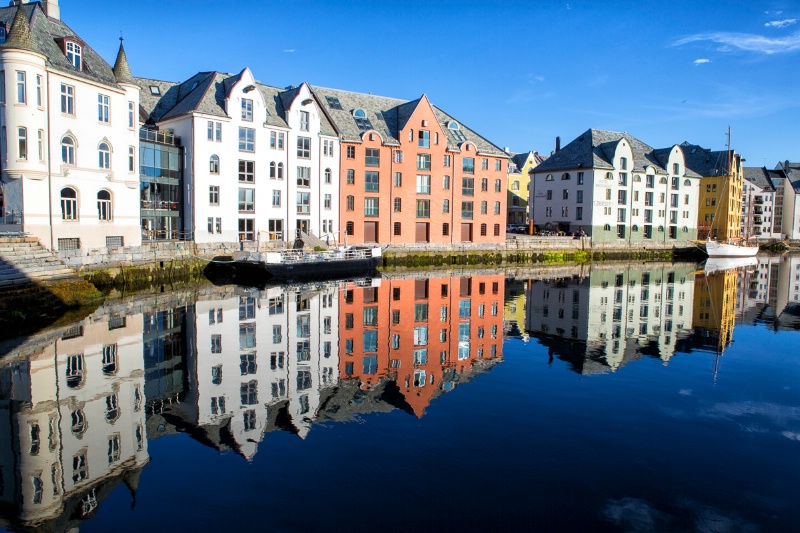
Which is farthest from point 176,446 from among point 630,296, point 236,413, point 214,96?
point 214,96

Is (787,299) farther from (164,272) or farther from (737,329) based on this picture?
(164,272)

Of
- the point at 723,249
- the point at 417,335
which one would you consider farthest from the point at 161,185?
the point at 723,249

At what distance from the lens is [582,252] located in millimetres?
71250

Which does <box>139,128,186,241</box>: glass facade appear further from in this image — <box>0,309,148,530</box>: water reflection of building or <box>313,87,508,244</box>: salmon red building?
<box>0,309,148,530</box>: water reflection of building

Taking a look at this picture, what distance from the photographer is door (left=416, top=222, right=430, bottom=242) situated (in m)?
61.8

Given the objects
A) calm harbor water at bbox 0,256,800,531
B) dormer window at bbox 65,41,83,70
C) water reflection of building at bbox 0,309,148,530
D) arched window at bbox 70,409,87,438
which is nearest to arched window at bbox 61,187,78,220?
dormer window at bbox 65,41,83,70

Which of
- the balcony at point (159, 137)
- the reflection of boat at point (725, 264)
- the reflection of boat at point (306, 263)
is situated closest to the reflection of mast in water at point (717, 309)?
the reflection of boat at point (725, 264)

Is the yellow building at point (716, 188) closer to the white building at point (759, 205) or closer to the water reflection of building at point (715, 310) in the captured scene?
the white building at point (759, 205)

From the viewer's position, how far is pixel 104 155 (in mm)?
36281

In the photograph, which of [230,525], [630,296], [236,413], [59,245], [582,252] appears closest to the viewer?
[230,525]

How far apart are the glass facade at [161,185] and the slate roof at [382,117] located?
56.1 ft

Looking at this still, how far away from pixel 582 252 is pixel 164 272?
5085 cm

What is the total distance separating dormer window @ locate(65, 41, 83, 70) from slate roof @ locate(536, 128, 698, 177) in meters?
60.9

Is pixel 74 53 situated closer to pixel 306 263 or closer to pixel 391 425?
pixel 306 263
